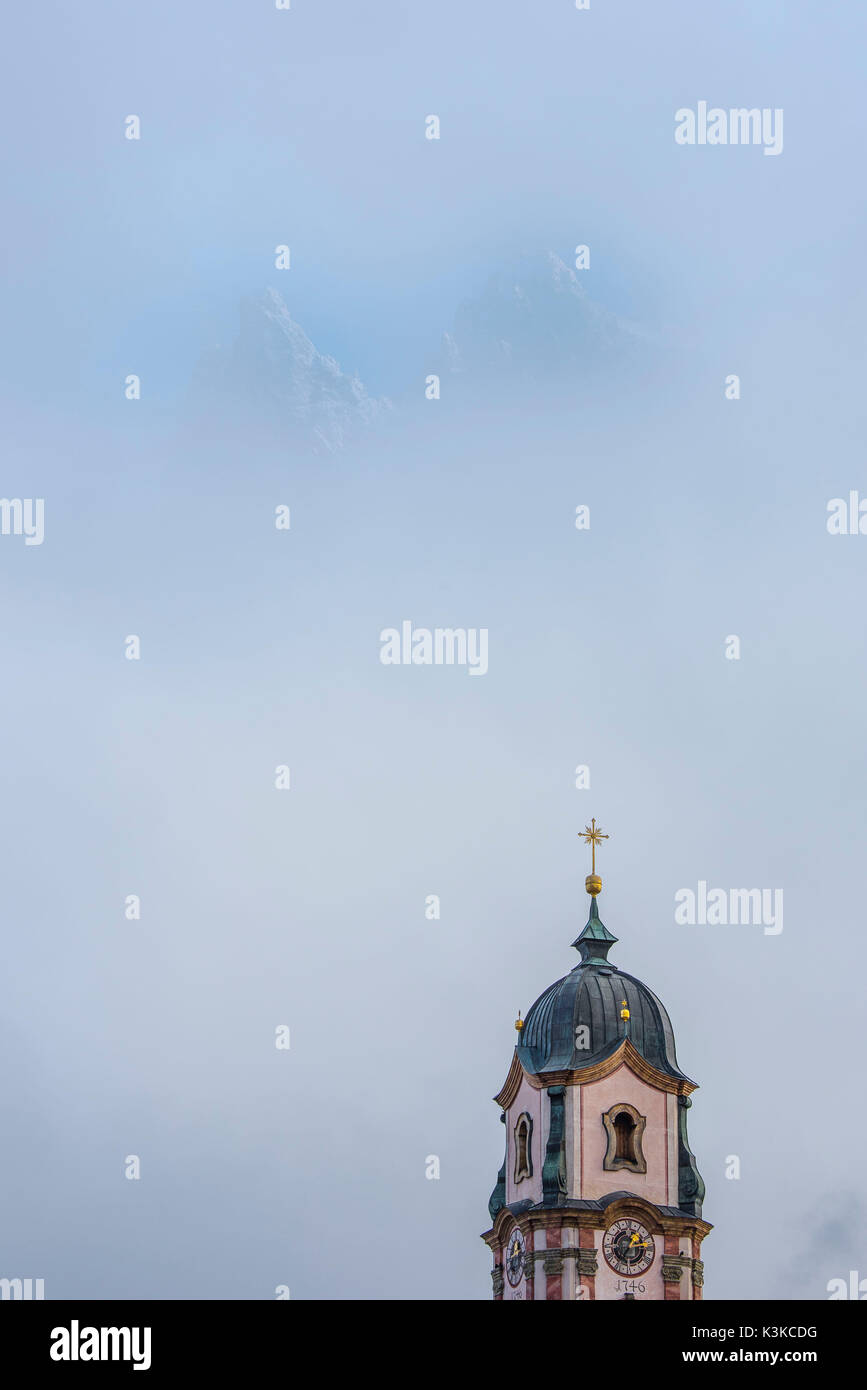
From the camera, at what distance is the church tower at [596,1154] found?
296 ft

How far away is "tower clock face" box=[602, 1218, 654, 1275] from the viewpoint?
90125 mm

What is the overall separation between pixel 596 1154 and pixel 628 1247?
3730 millimetres

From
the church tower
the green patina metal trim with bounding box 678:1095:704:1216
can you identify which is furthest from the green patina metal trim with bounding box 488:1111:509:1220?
the green patina metal trim with bounding box 678:1095:704:1216

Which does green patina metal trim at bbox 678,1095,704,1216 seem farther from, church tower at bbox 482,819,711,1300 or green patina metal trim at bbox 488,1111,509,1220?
green patina metal trim at bbox 488,1111,509,1220

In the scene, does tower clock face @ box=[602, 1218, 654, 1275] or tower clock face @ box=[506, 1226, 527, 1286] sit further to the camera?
tower clock face @ box=[506, 1226, 527, 1286]

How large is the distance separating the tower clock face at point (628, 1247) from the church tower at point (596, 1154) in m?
0.04

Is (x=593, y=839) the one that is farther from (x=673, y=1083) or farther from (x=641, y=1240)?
(x=641, y=1240)

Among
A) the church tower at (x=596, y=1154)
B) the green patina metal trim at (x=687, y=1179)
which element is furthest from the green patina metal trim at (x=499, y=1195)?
the green patina metal trim at (x=687, y=1179)

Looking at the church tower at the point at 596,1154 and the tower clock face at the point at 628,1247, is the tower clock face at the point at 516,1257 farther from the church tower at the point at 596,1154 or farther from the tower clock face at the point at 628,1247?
the tower clock face at the point at 628,1247

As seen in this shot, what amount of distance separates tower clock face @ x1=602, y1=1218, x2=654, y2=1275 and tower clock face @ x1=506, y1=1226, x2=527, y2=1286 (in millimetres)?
3276
